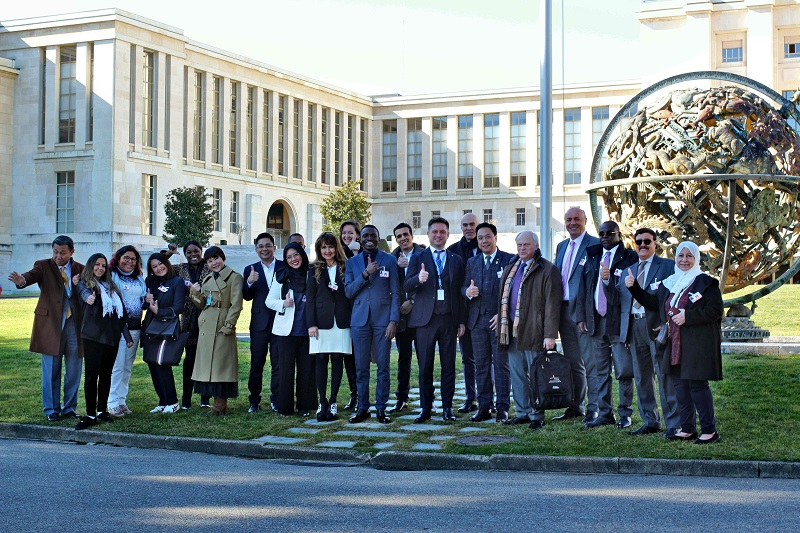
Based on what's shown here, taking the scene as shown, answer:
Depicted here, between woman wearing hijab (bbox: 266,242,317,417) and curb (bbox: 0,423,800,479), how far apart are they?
1641 millimetres

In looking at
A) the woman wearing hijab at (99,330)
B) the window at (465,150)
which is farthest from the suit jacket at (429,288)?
the window at (465,150)

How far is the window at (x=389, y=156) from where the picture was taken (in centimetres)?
9294

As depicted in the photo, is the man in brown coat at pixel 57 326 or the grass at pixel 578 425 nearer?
the grass at pixel 578 425

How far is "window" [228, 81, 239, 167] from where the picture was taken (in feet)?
255

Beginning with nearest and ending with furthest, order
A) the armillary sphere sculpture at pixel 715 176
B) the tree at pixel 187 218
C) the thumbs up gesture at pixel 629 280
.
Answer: the thumbs up gesture at pixel 629 280 < the armillary sphere sculpture at pixel 715 176 < the tree at pixel 187 218

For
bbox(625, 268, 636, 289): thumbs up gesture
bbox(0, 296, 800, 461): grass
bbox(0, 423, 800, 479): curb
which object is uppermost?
bbox(625, 268, 636, 289): thumbs up gesture

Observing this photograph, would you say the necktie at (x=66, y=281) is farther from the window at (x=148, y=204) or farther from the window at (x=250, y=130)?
the window at (x=250, y=130)

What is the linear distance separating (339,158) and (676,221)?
7425 cm

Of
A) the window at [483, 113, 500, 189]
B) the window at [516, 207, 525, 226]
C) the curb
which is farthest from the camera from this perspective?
the window at [483, 113, 500, 189]

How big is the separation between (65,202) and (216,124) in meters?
13.2

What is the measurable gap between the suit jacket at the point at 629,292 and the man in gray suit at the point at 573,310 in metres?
0.42

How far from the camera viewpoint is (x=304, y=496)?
321 inches

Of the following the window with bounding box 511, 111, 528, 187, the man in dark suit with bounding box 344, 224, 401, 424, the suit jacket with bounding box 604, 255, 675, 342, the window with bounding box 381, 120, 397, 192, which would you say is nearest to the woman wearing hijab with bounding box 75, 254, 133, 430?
the man in dark suit with bounding box 344, 224, 401, 424

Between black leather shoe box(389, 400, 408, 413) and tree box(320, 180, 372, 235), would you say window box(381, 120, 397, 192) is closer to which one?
tree box(320, 180, 372, 235)
